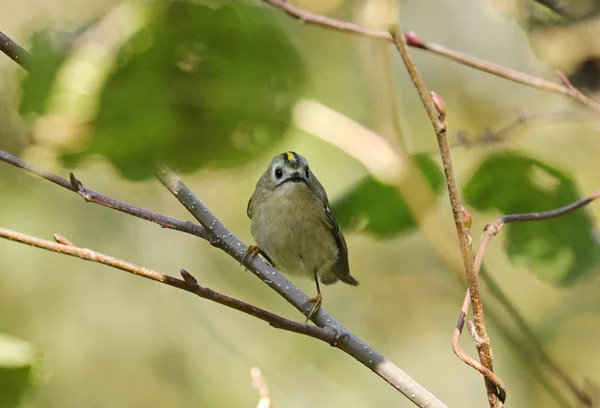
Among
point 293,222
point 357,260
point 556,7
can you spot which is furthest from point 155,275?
point 357,260

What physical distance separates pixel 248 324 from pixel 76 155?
3.87 metres

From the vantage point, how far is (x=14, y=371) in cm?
97

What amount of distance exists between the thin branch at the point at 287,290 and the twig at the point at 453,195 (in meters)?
0.21

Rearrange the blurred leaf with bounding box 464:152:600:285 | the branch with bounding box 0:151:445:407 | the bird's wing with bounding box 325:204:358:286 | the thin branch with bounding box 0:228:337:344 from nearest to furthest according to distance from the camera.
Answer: the thin branch with bounding box 0:228:337:344 < the branch with bounding box 0:151:445:407 < the blurred leaf with bounding box 464:152:600:285 < the bird's wing with bounding box 325:204:358:286

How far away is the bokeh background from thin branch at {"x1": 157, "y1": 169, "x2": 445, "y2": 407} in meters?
0.15

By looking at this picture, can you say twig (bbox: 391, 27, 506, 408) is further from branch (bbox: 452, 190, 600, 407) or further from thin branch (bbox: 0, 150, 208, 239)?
thin branch (bbox: 0, 150, 208, 239)

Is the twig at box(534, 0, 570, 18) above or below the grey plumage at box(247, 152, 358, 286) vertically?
above

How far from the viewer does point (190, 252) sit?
4.24m

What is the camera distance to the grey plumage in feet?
7.38

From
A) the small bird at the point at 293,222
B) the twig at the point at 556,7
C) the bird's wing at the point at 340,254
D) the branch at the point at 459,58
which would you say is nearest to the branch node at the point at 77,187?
the branch at the point at 459,58

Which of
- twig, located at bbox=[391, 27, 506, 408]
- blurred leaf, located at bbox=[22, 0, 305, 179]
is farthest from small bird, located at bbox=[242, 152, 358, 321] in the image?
blurred leaf, located at bbox=[22, 0, 305, 179]

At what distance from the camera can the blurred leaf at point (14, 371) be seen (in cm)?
Answer: 97

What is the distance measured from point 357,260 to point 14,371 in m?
3.28

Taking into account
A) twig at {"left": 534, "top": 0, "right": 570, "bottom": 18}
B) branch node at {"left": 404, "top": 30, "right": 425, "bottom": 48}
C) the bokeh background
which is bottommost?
the bokeh background
